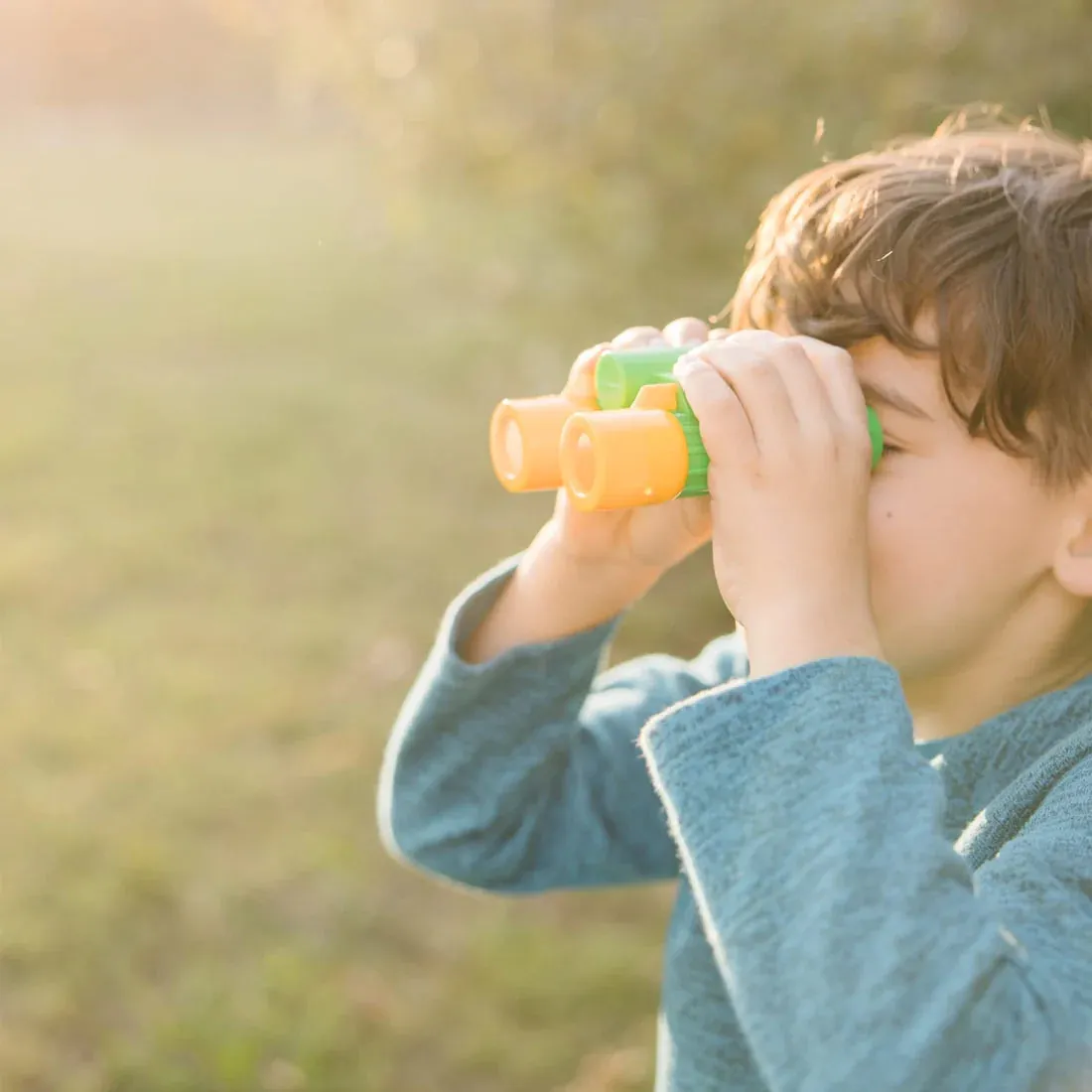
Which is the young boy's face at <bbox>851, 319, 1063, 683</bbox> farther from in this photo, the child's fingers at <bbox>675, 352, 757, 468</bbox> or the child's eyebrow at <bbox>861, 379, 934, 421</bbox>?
the child's fingers at <bbox>675, 352, 757, 468</bbox>

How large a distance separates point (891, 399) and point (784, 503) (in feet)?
0.66

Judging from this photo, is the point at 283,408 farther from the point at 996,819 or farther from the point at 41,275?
the point at 996,819

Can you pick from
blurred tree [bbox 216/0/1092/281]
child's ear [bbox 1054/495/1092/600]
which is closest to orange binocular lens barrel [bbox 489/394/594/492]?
child's ear [bbox 1054/495/1092/600]

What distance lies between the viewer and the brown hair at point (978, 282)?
45.0 inches

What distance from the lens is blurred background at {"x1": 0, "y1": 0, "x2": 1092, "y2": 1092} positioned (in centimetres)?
228

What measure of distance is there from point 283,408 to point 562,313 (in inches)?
87.8

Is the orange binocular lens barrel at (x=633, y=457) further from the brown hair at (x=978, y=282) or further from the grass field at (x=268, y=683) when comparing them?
the grass field at (x=268, y=683)

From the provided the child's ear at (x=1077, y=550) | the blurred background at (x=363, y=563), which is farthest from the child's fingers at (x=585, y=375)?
the blurred background at (x=363, y=563)

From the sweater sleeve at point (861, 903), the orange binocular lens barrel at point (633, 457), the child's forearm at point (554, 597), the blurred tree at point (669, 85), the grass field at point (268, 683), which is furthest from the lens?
the blurred tree at point (669, 85)

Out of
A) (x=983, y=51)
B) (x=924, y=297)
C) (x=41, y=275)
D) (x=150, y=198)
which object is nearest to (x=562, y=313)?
(x=983, y=51)

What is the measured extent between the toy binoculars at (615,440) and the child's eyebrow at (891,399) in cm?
5

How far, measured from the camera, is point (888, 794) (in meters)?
0.94

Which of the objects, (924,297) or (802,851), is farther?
(924,297)

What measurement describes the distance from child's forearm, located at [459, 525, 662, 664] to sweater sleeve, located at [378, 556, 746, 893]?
19mm
